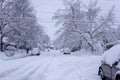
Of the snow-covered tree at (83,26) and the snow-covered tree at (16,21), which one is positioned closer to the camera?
the snow-covered tree at (16,21)

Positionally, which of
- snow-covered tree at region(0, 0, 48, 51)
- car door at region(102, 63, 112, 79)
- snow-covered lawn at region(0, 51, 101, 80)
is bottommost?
snow-covered lawn at region(0, 51, 101, 80)

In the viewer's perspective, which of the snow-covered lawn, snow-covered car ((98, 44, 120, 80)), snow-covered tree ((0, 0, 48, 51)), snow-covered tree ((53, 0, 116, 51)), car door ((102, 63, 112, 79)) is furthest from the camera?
snow-covered tree ((53, 0, 116, 51))

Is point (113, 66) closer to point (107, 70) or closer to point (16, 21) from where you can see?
point (107, 70)

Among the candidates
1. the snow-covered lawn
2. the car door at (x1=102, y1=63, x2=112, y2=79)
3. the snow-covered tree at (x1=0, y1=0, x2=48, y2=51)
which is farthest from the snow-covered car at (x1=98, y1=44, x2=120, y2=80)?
the snow-covered tree at (x1=0, y1=0, x2=48, y2=51)

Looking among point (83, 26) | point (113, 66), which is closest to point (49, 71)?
Answer: point (113, 66)

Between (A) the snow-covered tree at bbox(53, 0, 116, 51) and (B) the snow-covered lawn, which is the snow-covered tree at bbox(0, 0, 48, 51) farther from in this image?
(B) the snow-covered lawn

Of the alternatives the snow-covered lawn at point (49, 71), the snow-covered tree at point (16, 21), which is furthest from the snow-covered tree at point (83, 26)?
the snow-covered lawn at point (49, 71)

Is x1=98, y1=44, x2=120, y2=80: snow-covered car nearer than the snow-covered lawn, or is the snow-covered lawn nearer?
x1=98, y1=44, x2=120, y2=80: snow-covered car

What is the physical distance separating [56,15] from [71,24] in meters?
4.96

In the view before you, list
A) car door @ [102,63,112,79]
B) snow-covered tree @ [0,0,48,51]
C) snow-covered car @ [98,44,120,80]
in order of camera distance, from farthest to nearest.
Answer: snow-covered tree @ [0,0,48,51], car door @ [102,63,112,79], snow-covered car @ [98,44,120,80]

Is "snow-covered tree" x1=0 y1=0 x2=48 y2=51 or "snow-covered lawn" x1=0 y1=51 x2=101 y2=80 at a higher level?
"snow-covered tree" x1=0 y1=0 x2=48 y2=51

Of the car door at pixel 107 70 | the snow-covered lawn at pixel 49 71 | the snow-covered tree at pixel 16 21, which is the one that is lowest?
the snow-covered lawn at pixel 49 71

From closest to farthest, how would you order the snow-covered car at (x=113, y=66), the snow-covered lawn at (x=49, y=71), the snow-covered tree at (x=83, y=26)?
1. the snow-covered car at (x=113, y=66)
2. the snow-covered lawn at (x=49, y=71)
3. the snow-covered tree at (x=83, y=26)

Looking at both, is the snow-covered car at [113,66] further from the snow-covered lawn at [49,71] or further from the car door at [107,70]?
the snow-covered lawn at [49,71]
